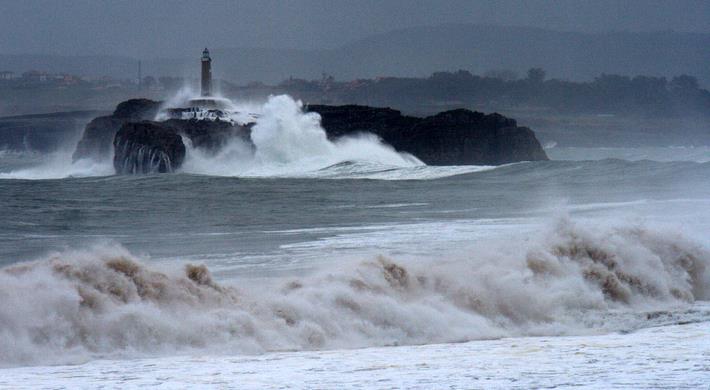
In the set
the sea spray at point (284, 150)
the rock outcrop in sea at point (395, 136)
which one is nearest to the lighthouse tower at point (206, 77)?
the rock outcrop in sea at point (395, 136)

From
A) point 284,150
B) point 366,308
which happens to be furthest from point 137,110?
point 366,308

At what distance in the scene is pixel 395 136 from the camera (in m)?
64.9

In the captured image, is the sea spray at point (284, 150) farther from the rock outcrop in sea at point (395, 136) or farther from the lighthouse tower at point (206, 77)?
the lighthouse tower at point (206, 77)

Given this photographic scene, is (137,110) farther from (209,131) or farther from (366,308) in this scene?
(366,308)

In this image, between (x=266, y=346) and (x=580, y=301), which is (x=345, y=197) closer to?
(x=580, y=301)

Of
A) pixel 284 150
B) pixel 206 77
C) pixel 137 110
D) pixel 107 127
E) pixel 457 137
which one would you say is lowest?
pixel 284 150

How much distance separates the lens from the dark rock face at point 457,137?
2468 inches

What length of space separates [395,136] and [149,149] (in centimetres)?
1603

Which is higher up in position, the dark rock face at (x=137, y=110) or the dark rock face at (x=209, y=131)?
the dark rock face at (x=137, y=110)

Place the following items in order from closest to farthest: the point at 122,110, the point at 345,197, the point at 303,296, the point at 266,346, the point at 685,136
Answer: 1. the point at 266,346
2. the point at 303,296
3. the point at 345,197
4. the point at 122,110
5. the point at 685,136

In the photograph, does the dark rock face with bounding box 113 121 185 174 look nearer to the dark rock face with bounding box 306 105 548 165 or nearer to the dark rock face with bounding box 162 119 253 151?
the dark rock face with bounding box 162 119 253 151

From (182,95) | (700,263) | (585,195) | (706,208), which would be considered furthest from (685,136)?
(700,263)

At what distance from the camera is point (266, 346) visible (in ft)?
28.5

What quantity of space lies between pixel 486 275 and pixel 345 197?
64.9 feet
